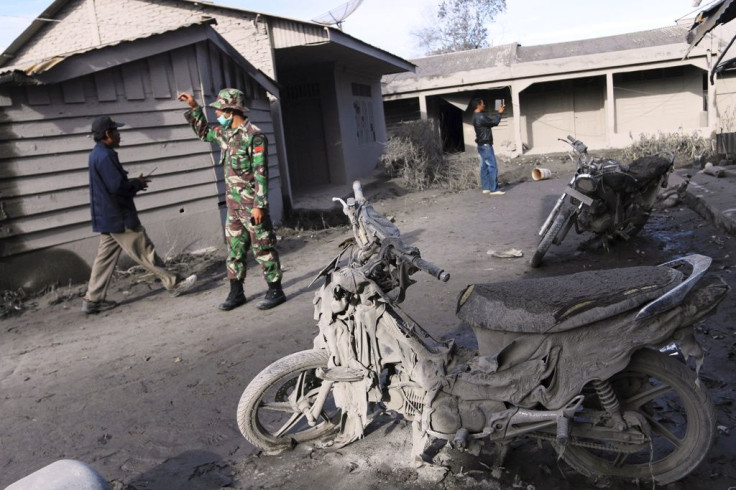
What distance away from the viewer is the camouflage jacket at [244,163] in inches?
212

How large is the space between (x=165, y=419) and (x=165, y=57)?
6.29 meters

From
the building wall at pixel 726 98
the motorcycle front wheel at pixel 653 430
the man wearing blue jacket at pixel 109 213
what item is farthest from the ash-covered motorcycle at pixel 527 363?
the building wall at pixel 726 98

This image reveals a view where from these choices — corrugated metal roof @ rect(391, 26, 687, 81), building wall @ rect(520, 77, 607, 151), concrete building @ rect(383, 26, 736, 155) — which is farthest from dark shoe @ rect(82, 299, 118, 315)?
building wall @ rect(520, 77, 607, 151)

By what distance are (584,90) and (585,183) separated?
648 inches

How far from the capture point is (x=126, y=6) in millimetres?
11906

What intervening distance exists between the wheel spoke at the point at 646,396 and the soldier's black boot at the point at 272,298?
3800mm

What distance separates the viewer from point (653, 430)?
2.64m

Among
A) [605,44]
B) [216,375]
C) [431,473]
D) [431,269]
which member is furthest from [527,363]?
[605,44]

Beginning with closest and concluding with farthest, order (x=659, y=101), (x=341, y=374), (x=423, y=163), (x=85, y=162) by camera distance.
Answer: (x=341, y=374), (x=85, y=162), (x=423, y=163), (x=659, y=101)

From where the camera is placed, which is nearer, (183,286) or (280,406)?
(280,406)

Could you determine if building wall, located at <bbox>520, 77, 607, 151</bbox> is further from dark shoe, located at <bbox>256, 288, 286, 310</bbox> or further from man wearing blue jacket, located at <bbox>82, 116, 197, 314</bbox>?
man wearing blue jacket, located at <bbox>82, 116, 197, 314</bbox>

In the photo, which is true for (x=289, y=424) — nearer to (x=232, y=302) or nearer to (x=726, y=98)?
(x=232, y=302)

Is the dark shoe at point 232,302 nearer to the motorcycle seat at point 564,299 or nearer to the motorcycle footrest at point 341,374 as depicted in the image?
the motorcycle footrest at point 341,374

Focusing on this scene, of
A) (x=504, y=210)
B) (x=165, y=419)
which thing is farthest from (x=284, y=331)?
(x=504, y=210)
